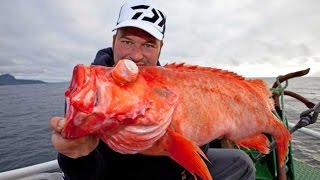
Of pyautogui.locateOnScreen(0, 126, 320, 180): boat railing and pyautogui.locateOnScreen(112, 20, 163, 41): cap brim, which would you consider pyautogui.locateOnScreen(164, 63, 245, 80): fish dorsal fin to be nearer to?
pyautogui.locateOnScreen(112, 20, 163, 41): cap brim

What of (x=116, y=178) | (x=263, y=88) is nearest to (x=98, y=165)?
(x=116, y=178)

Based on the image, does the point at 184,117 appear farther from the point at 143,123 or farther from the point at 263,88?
the point at 263,88

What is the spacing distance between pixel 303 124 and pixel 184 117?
2.47 meters

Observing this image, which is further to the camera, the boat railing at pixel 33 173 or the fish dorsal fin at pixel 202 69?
the boat railing at pixel 33 173

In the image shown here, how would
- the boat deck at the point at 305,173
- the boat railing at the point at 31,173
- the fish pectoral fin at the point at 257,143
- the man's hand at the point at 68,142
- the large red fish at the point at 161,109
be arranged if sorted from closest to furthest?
the large red fish at the point at 161,109 < the man's hand at the point at 68,142 < the fish pectoral fin at the point at 257,143 < the boat railing at the point at 31,173 < the boat deck at the point at 305,173

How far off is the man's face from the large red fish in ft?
2.60

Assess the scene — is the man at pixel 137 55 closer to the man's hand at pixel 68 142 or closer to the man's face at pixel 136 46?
the man's face at pixel 136 46

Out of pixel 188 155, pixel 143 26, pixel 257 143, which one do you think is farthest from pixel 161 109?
pixel 257 143

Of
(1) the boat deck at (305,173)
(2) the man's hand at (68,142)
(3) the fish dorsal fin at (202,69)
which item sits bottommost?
(1) the boat deck at (305,173)

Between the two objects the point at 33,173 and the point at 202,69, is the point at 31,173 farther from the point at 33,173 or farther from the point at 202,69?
the point at 202,69

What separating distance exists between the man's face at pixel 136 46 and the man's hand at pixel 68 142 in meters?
1.31

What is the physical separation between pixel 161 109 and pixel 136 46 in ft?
4.56

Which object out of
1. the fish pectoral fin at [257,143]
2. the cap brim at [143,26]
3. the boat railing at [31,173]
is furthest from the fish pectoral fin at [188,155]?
the boat railing at [31,173]

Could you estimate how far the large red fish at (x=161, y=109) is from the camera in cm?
145
